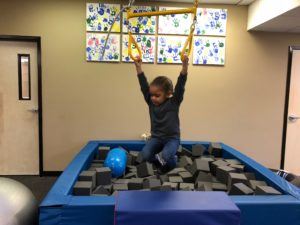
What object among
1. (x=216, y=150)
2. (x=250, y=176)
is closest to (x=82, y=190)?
(x=250, y=176)

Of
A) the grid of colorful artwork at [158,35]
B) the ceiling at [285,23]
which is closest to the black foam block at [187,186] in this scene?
the grid of colorful artwork at [158,35]

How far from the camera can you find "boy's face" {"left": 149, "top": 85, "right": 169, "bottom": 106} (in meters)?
2.57

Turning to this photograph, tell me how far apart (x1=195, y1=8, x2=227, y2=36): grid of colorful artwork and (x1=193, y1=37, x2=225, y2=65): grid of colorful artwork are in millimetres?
100

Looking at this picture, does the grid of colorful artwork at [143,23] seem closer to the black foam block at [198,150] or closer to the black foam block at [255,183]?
the black foam block at [198,150]

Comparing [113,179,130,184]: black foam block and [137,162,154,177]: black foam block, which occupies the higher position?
[137,162,154,177]: black foam block

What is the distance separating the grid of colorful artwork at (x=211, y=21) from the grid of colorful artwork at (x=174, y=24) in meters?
0.17

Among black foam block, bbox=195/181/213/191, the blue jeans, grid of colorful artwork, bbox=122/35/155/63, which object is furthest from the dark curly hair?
grid of colorful artwork, bbox=122/35/155/63

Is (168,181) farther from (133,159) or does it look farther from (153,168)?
(133,159)

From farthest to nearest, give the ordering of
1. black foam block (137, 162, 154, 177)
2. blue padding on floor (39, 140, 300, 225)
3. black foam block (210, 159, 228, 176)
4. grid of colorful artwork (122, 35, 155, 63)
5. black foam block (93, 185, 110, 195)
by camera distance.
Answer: grid of colorful artwork (122, 35, 155, 63)
black foam block (210, 159, 228, 176)
black foam block (137, 162, 154, 177)
black foam block (93, 185, 110, 195)
blue padding on floor (39, 140, 300, 225)

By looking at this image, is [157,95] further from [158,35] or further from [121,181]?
[158,35]

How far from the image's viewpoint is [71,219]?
182cm

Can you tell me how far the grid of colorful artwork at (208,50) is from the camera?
13.3ft

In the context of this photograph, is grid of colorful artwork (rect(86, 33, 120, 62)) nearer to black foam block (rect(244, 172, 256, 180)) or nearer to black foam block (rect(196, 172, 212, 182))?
black foam block (rect(196, 172, 212, 182))

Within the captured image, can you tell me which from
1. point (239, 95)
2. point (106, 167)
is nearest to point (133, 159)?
point (106, 167)
